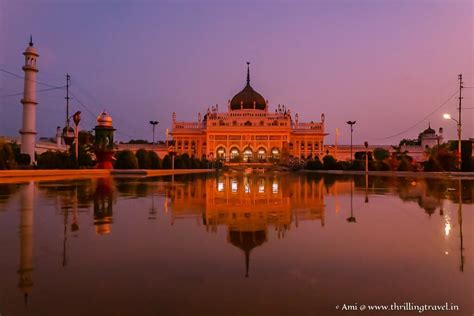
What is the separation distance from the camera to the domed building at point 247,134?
83250 mm

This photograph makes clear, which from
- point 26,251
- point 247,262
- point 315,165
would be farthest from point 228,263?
point 315,165

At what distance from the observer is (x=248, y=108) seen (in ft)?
289

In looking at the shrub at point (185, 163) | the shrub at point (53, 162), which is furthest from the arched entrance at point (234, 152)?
the shrub at point (53, 162)

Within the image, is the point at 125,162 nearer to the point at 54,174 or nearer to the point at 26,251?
the point at 54,174

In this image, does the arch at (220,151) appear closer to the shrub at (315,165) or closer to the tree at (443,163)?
the shrub at (315,165)

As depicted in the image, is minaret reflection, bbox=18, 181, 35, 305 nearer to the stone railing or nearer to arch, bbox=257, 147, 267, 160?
arch, bbox=257, 147, 267, 160

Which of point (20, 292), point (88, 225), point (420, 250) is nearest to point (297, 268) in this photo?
point (420, 250)

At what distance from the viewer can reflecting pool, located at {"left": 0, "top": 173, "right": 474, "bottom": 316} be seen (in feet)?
9.56

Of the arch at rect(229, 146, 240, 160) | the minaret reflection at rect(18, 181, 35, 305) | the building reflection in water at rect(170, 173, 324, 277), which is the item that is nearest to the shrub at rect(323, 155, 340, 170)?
the arch at rect(229, 146, 240, 160)

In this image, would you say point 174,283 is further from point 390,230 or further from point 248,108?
point 248,108

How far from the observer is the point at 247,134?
83688mm

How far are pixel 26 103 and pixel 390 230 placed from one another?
124 feet

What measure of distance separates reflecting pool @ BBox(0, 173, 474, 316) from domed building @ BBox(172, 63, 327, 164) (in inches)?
2882

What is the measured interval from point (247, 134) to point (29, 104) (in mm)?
50589
